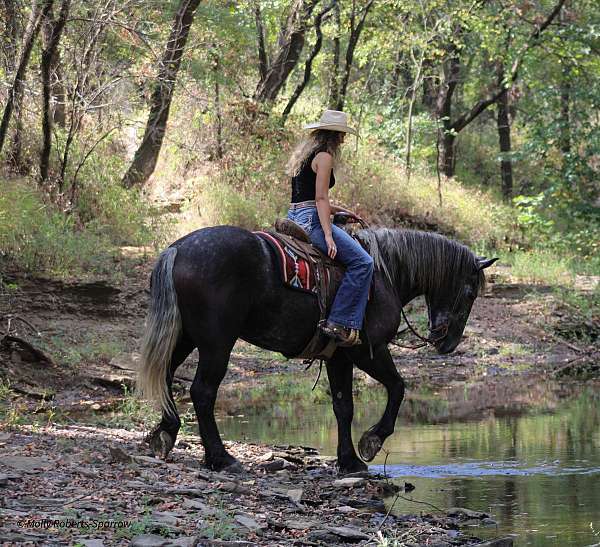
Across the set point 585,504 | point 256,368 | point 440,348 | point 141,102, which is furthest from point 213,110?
point 585,504

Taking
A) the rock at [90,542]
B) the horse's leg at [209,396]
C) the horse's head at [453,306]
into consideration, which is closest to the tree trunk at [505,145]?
the horse's head at [453,306]

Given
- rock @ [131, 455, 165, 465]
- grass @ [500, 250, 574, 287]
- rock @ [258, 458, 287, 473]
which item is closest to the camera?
rock @ [131, 455, 165, 465]

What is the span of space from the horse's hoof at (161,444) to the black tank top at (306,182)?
2.17 meters

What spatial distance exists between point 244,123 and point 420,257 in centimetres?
1313

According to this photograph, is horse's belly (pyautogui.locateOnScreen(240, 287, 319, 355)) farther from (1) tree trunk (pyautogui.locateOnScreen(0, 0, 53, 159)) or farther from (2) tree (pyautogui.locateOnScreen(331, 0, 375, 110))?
(2) tree (pyautogui.locateOnScreen(331, 0, 375, 110))

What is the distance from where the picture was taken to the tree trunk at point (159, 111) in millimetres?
17531

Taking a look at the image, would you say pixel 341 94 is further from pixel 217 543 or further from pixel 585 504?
pixel 217 543

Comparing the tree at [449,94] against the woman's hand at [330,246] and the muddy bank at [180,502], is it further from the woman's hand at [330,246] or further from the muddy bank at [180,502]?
the muddy bank at [180,502]

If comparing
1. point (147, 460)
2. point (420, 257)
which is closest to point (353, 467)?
point (147, 460)

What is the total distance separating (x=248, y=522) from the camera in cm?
532

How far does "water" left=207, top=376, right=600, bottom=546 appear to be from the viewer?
20.6 ft

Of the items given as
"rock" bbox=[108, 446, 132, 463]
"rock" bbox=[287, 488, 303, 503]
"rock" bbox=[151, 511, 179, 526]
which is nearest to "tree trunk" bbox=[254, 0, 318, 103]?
"rock" bbox=[108, 446, 132, 463]

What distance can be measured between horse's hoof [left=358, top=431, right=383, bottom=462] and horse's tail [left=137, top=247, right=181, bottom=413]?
5.23 ft

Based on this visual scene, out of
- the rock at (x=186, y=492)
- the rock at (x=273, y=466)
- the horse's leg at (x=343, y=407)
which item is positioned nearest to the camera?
the rock at (x=186, y=492)
